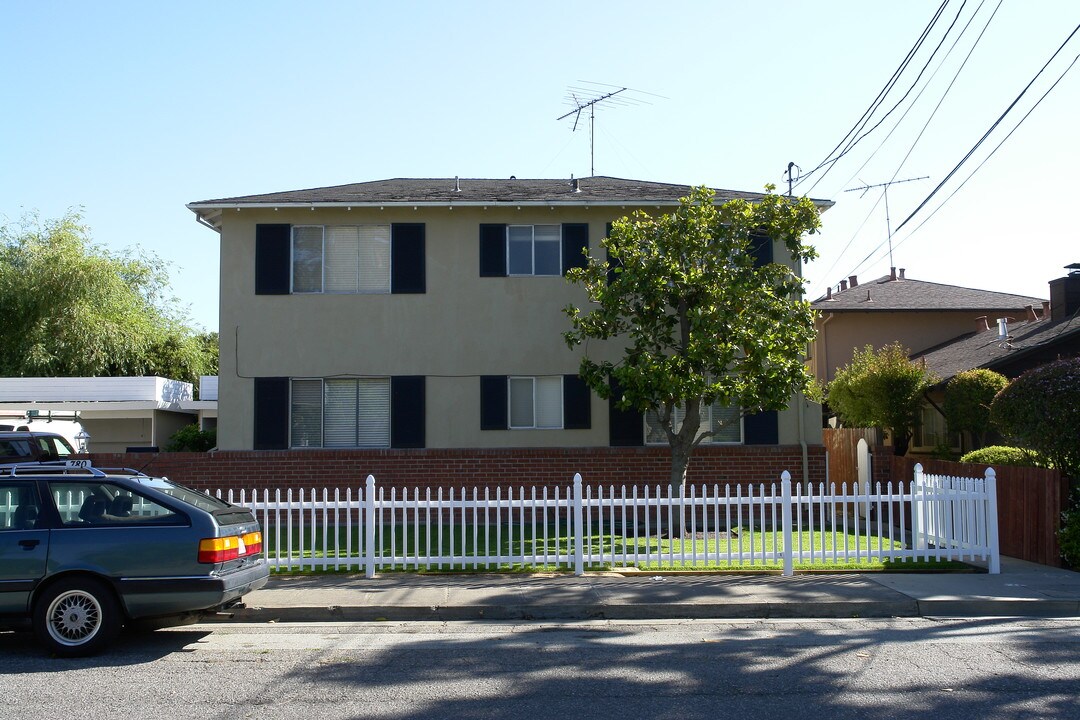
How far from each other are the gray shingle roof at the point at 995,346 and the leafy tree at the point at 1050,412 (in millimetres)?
8067

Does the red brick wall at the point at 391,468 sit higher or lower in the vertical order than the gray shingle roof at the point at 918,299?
lower

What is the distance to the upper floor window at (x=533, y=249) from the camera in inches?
698

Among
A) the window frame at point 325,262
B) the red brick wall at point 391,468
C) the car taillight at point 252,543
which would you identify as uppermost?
the window frame at point 325,262

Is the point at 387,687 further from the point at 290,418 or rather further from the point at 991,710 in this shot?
the point at 290,418

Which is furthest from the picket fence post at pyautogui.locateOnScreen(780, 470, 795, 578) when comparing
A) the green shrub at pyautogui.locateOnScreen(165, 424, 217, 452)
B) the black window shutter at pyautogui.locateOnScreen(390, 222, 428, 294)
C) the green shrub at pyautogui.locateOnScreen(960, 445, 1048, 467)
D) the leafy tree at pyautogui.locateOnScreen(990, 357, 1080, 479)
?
the green shrub at pyautogui.locateOnScreen(165, 424, 217, 452)

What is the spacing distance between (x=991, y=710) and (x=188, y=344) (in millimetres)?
34131

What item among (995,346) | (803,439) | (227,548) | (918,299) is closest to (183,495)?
(227,548)

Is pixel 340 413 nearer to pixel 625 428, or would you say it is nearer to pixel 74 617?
pixel 625 428

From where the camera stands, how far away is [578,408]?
1747 centimetres

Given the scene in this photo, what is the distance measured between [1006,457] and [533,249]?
Answer: 8.64 m

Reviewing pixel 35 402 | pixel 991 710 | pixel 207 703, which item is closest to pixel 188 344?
Answer: pixel 35 402

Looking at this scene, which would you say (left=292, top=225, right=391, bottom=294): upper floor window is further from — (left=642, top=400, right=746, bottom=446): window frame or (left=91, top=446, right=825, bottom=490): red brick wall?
(left=642, top=400, right=746, bottom=446): window frame

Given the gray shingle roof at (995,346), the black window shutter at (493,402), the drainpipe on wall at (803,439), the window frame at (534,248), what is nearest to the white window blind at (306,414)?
the black window shutter at (493,402)

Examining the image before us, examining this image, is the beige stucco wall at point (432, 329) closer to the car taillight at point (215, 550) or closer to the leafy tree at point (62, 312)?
the car taillight at point (215, 550)
